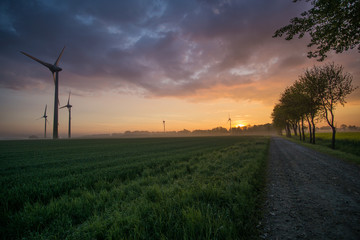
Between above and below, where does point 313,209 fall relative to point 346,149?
above

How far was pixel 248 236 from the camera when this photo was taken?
321cm

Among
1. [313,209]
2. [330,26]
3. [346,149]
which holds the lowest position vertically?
[346,149]

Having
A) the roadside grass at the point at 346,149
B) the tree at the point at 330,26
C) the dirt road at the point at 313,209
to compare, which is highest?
the tree at the point at 330,26

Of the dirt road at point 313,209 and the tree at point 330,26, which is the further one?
the tree at point 330,26

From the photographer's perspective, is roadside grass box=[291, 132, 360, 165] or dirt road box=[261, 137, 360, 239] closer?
dirt road box=[261, 137, 360, 239]

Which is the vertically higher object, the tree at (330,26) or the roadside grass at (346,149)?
the tree at (330,26)

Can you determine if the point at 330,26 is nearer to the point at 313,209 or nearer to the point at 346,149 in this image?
the point at 313,209

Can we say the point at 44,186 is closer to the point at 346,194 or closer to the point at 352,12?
the point at 346,194

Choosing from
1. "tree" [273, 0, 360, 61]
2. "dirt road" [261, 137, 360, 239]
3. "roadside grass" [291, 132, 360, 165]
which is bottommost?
"roadside grass" [291, 132, 360, 165]

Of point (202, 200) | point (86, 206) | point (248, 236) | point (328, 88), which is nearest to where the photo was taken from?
point (248, 236)

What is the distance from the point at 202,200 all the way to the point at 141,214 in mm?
1968

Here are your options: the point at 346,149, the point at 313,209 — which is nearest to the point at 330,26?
the point at 313,209

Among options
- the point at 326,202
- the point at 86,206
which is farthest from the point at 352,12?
the point at 86,206

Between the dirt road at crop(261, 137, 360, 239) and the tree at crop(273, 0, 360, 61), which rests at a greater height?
the tree at crop(273, 0, 360, 61)
